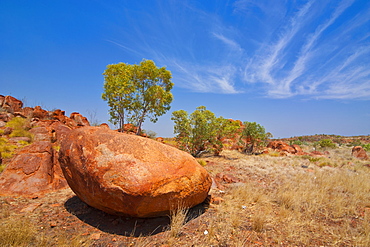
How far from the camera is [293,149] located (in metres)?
17.6

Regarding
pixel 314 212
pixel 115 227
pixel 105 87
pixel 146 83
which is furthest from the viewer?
pixel 146 83

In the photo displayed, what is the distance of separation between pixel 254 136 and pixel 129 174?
14.7 m

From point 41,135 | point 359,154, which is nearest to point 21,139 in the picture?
point 41,135

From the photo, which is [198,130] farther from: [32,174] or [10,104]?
[10,104]

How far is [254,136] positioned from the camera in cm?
1594

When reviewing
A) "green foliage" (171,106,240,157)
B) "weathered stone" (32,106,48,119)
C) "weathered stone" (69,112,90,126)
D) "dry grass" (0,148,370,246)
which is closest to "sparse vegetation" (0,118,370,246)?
"dry grass" (0,148,370,246)

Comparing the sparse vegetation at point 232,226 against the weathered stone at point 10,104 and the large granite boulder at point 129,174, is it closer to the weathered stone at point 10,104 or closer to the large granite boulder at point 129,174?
the large granite boulder at point 129,174

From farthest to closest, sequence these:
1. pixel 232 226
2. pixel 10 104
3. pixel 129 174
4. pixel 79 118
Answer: pixel 79 118, pixel 10 104, pixel 232 226, pixel 129 174

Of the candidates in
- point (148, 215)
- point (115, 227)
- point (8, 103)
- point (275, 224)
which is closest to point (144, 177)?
point (148, 215)

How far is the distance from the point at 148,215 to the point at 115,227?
611 mm

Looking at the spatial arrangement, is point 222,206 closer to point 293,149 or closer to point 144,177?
point 144,177

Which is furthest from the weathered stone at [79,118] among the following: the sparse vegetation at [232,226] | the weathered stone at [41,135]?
the sparse vegetation at [232,226]

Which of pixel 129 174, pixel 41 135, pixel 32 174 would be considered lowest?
pixel 32 174

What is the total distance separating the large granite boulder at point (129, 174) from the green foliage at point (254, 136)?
43.9ft
